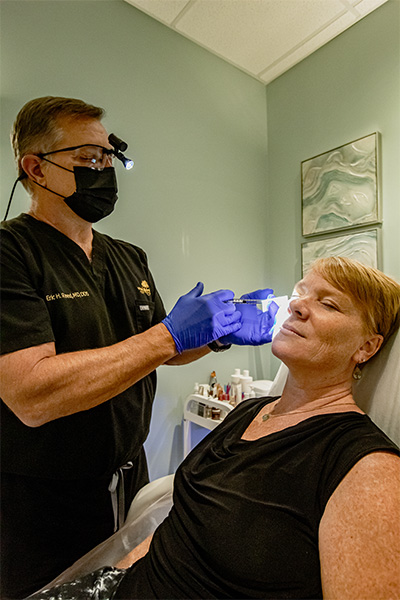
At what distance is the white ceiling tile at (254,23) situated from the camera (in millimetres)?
1913

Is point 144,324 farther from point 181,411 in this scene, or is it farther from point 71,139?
point 181,411

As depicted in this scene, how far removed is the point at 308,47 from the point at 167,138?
107cm

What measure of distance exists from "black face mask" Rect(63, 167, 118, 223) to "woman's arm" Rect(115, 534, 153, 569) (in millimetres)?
966

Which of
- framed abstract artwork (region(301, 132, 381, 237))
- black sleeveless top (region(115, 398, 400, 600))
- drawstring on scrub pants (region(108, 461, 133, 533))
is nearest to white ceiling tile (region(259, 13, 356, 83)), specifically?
framed abstract artwork (region(301, 132, 381, 237))

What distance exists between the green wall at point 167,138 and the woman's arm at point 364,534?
137 cm

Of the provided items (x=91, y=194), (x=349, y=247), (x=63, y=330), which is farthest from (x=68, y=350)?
(x=349, y=247)

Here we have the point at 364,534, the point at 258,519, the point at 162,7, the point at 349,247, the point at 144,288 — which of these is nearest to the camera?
the point at 364,534

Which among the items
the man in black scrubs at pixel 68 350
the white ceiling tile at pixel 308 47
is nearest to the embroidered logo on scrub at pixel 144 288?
the man in black scrubs at pixel 68 350

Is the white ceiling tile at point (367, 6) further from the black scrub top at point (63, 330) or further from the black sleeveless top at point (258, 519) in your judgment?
the black sleeveless top at point (258, 519)

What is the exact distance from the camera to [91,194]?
1.12 metres

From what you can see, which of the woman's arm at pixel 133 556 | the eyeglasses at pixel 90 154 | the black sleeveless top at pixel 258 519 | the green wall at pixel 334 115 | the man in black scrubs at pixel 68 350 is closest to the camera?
the black sleeveless top at pixel 258 519

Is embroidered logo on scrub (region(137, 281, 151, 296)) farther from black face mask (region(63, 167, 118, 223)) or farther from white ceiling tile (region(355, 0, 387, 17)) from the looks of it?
white ceiling tile (region(355, 0, 387, 17))

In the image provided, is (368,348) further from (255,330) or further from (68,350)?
(68,350)

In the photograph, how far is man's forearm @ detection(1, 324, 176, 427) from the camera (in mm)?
802
